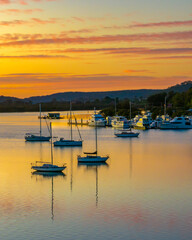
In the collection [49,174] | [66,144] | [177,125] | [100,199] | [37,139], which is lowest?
[100,199]

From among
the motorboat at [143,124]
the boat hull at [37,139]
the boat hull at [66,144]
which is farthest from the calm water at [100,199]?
the motorboat at [143,124]

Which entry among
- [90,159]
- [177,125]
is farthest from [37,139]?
[177,125]

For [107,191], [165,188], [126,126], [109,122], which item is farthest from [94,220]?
[109,122]

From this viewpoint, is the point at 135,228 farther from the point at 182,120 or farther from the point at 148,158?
the point at 182,120

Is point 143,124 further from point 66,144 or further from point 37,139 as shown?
point 66,144

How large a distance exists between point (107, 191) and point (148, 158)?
23393 mm

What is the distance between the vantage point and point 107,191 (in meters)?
41.3

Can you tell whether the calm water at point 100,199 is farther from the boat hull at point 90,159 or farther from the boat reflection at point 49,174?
the boat hull at point 90,159

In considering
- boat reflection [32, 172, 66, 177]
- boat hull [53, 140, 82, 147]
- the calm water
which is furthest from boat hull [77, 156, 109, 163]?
boat hull [53, 140, 82, 147]

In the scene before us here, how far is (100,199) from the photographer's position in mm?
38125

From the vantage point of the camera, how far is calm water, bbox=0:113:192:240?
2978 cm

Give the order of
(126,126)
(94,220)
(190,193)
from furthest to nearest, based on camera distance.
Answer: (126,126)
(190,193)
(94,220)

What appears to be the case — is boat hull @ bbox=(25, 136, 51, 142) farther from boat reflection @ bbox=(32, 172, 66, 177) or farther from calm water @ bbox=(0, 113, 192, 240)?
boat reflection @ bbox=(32, 172, 66, 177)

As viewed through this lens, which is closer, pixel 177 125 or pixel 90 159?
pixel 90 159
